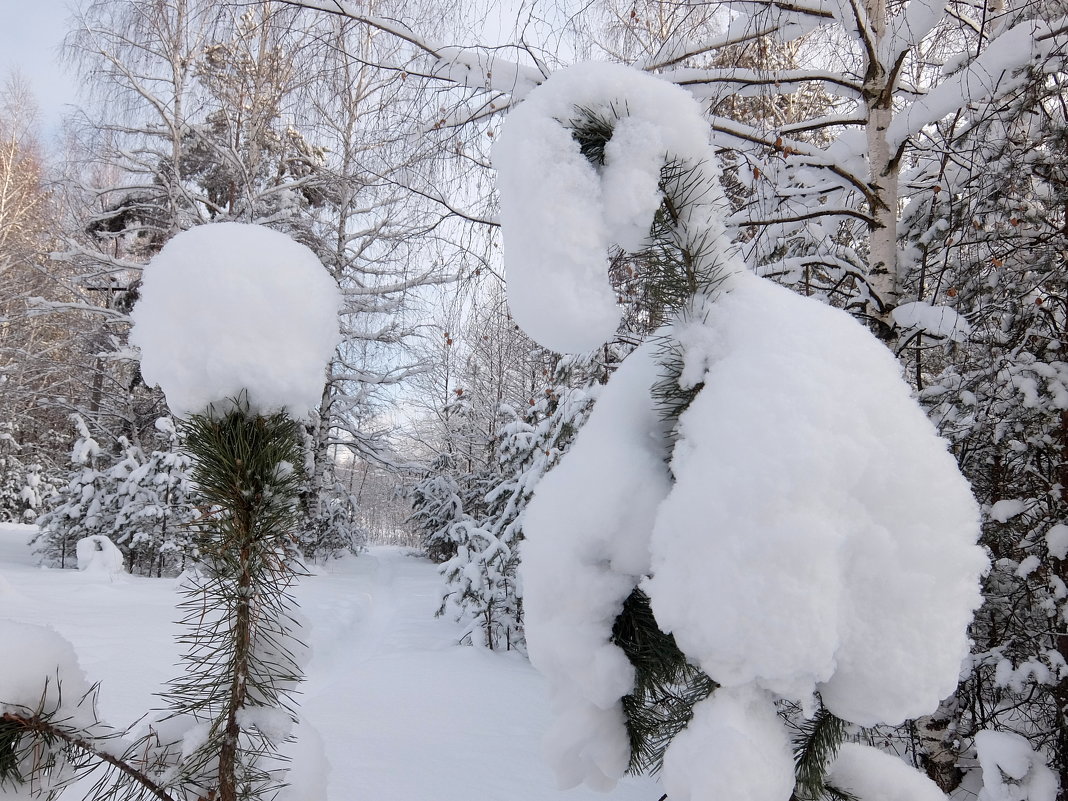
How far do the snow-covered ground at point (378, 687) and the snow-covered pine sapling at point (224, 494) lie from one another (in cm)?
13

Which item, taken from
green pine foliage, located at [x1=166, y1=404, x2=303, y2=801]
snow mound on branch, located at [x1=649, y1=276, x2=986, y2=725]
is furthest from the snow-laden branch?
green pine foliage, located at [x1=166, y1=404, x2=303, y2=801]

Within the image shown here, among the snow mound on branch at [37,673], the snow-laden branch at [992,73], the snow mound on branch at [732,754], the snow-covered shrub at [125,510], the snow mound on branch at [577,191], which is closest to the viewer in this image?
the snow mound on branch at [732,754]

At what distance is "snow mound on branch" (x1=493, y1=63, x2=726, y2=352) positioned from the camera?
0.66 m

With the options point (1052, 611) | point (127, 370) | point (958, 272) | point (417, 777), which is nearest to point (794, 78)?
point (958, 272)

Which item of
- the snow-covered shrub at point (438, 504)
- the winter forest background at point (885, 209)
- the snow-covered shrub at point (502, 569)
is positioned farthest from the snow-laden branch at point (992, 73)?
the snow-covered shrub at point (438, 504)

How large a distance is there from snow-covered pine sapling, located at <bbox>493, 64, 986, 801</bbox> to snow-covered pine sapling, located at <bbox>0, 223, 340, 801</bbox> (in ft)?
1.07

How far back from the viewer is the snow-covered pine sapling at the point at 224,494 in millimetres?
757

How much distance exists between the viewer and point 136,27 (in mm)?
8297

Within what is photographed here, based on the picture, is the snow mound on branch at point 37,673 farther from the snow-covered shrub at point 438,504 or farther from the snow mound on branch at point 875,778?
the snow-covered shrub at point 438,504

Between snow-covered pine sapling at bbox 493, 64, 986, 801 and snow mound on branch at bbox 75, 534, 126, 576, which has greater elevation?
snow-covered pine sapling at bbox 493, 64, 986, 801

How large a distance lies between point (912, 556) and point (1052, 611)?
7.96 feet

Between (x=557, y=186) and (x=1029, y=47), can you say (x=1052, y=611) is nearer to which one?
(x=1029, y=47)

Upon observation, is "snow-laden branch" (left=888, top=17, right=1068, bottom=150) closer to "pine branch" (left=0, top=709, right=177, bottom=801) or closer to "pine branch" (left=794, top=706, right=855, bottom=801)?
"pine branch" (left=794, top=706, right=855, bottom=801)

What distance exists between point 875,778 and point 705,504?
0.52 meters
